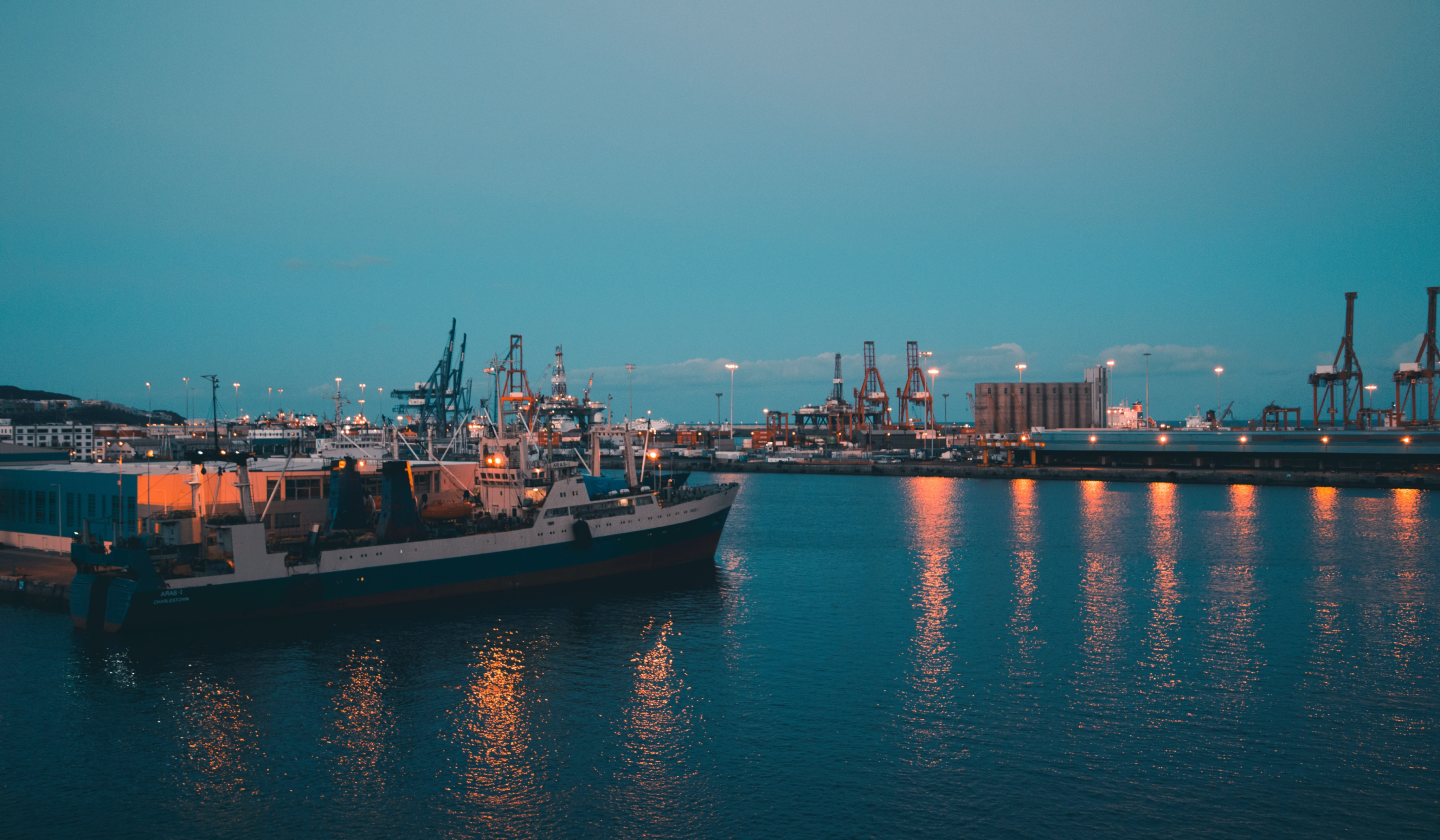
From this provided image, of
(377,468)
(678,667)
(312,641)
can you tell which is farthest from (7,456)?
(678,667)

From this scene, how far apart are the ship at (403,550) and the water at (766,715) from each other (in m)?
1.20

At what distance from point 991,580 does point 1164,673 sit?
14.4 meters

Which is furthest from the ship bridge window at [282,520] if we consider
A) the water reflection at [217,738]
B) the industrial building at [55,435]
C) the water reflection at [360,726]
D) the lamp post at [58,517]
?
the industrial building at [55,435]

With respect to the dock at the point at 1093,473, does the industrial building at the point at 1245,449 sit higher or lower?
higher

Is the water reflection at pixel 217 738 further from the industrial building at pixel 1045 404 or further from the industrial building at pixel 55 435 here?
the industrial building at pixel 1045 404

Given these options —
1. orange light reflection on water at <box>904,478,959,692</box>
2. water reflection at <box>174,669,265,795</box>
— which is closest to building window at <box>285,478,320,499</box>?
water reflection at <box>174,669,265,795</box>

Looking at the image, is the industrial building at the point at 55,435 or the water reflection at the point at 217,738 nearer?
the water reflection at the point at 217,738

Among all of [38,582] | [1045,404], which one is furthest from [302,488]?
[1045,404]

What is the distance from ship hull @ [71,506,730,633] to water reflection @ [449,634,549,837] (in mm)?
7801

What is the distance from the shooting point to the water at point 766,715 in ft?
51.6

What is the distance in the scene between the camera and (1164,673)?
23.7 meters

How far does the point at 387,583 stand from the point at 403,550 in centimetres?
133

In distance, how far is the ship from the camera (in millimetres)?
27766

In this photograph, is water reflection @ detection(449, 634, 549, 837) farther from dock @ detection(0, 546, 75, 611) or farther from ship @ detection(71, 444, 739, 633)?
dock @ detection(0, 546, 75, 611)
